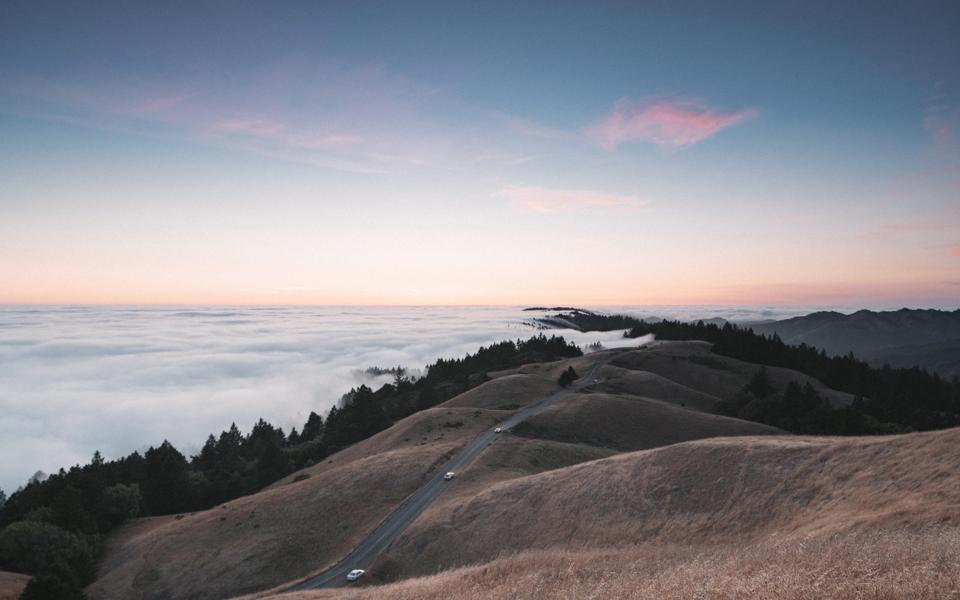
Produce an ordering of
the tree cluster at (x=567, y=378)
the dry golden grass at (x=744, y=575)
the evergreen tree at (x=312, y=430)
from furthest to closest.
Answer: the evergreen tree at (x=312, y=430) < the tree cluster at (x=567, y=378) < the dry golden grass at (x=744, y=575)

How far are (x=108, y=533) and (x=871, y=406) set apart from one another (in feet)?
440

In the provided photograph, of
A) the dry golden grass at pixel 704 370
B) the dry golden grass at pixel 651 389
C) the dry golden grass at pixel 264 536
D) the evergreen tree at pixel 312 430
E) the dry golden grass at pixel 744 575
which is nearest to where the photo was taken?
the dry golden grass at pixel 744 575

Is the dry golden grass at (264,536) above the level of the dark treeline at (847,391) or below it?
below

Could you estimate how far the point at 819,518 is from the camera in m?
23.7

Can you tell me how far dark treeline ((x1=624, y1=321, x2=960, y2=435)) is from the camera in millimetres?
80250

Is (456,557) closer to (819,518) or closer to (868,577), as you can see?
(819,518)

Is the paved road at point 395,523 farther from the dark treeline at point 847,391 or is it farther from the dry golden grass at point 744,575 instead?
the dark treeline at point 847,391

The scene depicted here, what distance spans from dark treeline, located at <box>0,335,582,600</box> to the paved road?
72.7 feet

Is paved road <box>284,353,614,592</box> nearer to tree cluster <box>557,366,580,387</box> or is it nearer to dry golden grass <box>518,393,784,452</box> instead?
dry golden grass <box>518,393,784,452</box>

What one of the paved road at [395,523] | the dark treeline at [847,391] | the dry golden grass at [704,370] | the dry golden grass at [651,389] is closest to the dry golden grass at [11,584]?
the paved road at [395,523]

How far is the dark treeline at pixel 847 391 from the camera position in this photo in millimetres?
80250

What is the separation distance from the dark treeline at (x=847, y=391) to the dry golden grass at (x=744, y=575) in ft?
251

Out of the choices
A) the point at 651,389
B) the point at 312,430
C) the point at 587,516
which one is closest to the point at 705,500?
the point at 587,516

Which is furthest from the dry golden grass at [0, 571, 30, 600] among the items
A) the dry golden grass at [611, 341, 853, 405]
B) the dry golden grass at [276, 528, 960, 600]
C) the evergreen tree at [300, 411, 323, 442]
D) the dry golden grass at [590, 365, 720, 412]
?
the dry golden grass at [611, 341, 853, 405]
